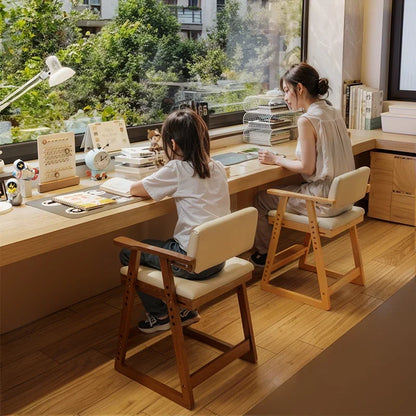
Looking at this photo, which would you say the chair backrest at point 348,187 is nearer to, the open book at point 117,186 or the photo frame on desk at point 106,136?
the open book at point 117,186

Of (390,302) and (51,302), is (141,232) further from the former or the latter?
(390,302)

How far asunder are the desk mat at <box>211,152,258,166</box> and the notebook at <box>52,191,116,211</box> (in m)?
0.93

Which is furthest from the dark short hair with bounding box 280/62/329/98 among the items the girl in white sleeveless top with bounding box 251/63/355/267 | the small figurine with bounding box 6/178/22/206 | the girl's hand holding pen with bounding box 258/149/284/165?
the small figurine with bounding box 6/178/22/206

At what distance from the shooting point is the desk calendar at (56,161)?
263 centimetres

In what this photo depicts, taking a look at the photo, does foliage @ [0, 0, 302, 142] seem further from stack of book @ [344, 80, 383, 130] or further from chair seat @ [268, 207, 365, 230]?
chair seat @ [268, 207, 365, 230]

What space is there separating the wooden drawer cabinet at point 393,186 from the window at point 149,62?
1006 millimetres

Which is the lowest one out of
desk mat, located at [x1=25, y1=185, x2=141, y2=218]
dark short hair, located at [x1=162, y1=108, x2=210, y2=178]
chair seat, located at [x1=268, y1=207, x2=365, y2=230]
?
chair seat, located at [x1=268, y1=207, x2=365, y2=230]

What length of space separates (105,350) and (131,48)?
1754mm

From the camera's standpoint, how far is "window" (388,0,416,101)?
15.0 feet

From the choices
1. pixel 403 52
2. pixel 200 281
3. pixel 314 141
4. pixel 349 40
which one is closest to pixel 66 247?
pixel 200 281

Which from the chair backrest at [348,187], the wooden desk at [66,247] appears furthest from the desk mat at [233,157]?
the chair backrest at [348,187]

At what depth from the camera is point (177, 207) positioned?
97.0 inches

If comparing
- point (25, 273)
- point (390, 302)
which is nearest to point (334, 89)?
point (25, 273)

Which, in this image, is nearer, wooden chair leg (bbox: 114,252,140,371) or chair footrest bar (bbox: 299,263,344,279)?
wooden chair leg (bbox: 114,252,140,371)
